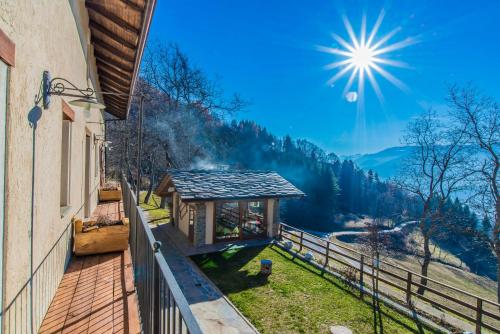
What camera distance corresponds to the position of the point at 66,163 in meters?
3.96

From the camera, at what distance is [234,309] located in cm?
732

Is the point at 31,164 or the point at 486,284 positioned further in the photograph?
the point at 486,284

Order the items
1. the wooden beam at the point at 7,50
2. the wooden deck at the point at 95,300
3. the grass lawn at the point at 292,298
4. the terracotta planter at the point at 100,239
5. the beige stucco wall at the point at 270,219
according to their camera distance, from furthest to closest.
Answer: the beige stucco wall at the point at 270,219
the grass lawn at the point at 292,298
the terracotta planter at the point at 100,239
the wooden deck at the point at 95,300
the wooden beam at the point at 7,50

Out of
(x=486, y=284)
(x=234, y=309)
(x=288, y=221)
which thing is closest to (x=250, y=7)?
(x=234, y=309)

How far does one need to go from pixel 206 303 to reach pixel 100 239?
14.0ft

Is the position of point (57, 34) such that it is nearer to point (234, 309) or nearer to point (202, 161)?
point (234, 309)

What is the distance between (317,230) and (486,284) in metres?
21.9

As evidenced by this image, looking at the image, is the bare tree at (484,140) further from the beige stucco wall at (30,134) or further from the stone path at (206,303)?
the beige stucco wall at (30,134)

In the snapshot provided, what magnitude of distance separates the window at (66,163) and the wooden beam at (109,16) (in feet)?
5.76

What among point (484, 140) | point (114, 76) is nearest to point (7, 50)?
point (114, 76)

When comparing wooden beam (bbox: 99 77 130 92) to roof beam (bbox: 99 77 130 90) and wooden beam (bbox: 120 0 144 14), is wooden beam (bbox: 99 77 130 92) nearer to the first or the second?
roof beam (bbox: 99 77 130 90)

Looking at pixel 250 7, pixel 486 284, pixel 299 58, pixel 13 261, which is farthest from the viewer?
pixel 299 58

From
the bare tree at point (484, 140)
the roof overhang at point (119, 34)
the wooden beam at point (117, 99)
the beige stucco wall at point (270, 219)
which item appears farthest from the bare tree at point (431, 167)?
the roof overhang at point (119, 34)

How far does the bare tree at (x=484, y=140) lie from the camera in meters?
14.0
